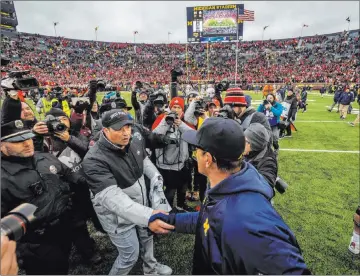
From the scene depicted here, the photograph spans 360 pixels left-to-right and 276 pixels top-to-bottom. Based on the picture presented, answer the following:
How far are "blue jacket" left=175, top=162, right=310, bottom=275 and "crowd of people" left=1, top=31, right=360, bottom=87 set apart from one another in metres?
42.3

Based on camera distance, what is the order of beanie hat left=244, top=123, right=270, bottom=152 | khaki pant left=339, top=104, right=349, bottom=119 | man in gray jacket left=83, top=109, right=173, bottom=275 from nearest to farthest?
man in gray jacket left=83, top=109, right=173, bottom=275
beanie hat left=244, top=123, right=270, bottom=152
khaki pant left=339, top=104, right=349, bottom=119

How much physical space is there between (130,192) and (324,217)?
12.5 ft

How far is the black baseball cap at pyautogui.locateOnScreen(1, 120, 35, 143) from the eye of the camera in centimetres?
225

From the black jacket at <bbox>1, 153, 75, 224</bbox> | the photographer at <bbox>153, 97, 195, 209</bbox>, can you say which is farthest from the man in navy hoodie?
the photographer at <bbox>153, 97, 195, 209</bbox>

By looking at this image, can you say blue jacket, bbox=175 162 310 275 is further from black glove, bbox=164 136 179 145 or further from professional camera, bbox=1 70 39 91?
professional camera, bbox=1 70 39 91

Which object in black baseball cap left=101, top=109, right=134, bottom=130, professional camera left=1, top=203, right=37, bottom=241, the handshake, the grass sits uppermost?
black baseball cap left=101, top=109, right=134, bottom=130

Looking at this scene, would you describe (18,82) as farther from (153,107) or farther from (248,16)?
(248,16)

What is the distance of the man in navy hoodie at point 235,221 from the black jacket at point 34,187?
1577 mm

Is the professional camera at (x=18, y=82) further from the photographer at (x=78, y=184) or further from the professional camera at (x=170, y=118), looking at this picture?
the professional camera at (x=170, y=118)

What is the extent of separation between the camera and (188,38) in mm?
36156

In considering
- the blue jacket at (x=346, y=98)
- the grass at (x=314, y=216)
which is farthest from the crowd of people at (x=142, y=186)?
the blue jacket at (x=346, y=98)

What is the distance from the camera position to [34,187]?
88.2 inches

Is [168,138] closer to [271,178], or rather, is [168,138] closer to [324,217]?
[271,178]

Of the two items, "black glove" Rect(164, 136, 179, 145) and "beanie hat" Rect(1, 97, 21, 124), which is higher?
"beanie hat" Rect(1, 97, 21, 124)
